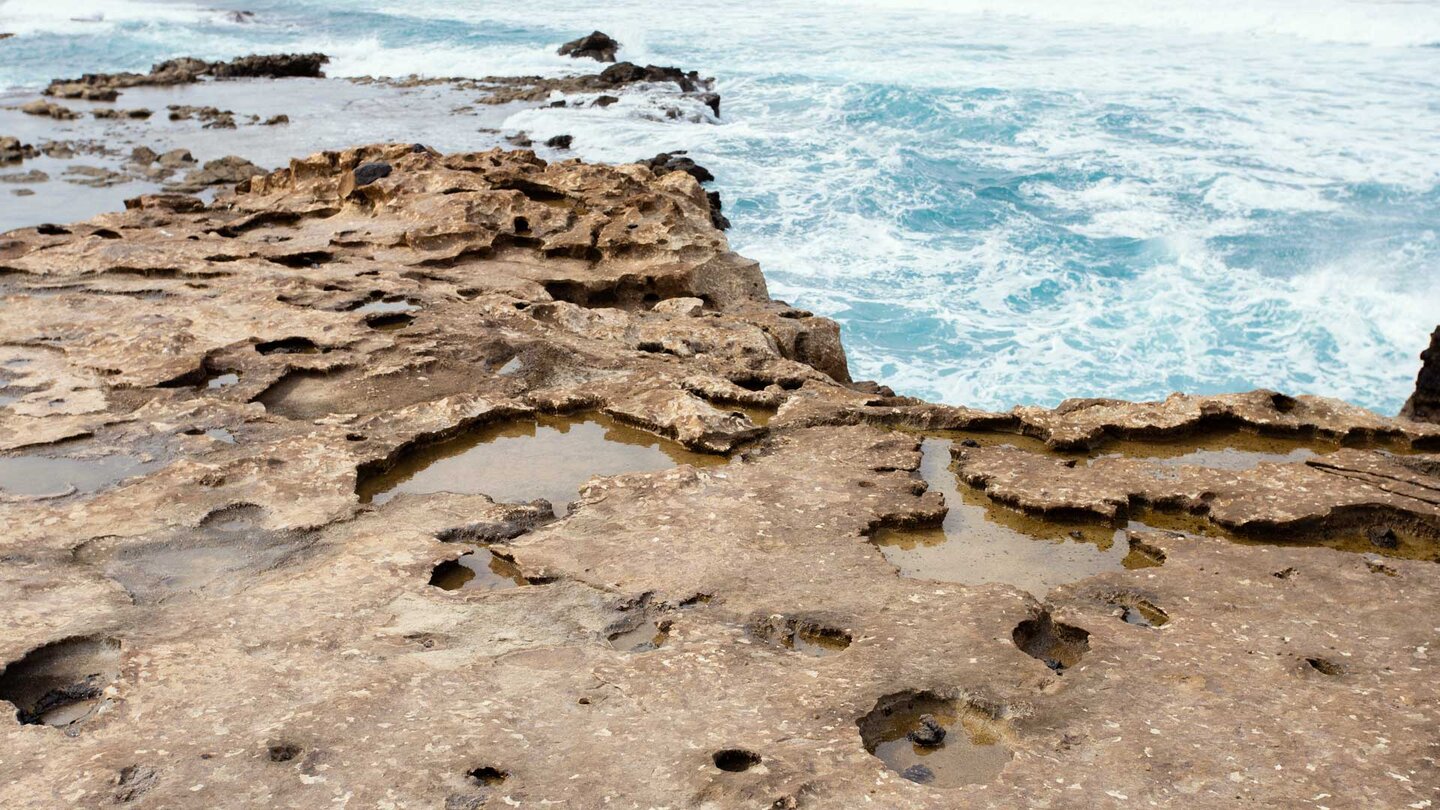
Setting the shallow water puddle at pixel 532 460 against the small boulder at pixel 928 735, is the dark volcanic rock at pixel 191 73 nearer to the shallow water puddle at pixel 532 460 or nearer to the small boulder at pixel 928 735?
the shallow water puddle at pixel 532 460

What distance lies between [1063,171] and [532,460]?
1527 centimetres

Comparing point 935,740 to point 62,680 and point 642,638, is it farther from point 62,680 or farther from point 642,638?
point 62,680

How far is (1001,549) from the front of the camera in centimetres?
566

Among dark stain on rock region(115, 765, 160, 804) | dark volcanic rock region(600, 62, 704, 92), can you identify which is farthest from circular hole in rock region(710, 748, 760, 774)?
dark volcanic rock region(600, 62, 704, 92)

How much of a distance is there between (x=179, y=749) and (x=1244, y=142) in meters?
21.6

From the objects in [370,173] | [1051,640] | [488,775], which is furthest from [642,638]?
[370,173]

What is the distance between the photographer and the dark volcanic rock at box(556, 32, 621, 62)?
3142cm

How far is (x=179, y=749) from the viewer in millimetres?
3842

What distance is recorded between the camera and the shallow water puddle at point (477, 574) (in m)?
5.22

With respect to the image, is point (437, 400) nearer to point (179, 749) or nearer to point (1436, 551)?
point (179, 749)

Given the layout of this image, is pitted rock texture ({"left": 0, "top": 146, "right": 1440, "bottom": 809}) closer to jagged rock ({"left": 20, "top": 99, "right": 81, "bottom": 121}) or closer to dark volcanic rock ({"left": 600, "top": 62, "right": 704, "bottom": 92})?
jagged rock ({"left": 20, "top": 99, "right": 81, "bottom": 121})

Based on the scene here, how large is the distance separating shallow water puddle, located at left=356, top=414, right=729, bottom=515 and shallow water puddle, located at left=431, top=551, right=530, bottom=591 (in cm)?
62

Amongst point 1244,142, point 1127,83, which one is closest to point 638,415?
point 1244,142

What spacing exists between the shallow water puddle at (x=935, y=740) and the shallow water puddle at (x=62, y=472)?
415cm
